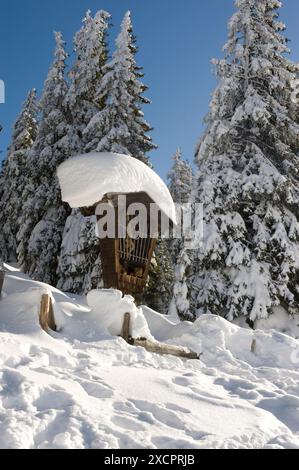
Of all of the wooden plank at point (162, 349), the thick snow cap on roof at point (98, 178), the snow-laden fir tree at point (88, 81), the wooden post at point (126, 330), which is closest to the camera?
the wooden plank at point (162, 349)

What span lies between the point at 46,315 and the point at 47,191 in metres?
12.6

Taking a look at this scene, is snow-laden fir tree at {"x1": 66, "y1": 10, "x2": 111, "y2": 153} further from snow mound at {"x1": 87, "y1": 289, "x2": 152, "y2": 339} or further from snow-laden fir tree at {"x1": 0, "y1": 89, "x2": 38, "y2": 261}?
snow mound at {"x1": 87, "y1": 289, "x2": 152, "y2": 339}

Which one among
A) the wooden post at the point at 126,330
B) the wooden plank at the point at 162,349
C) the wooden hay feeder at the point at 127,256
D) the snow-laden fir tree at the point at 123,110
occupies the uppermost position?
the snow-laden fir tree at the point at 123,110

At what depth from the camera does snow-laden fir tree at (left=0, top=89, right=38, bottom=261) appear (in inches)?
1027

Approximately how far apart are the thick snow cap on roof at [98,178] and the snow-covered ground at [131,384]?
77.5 inches

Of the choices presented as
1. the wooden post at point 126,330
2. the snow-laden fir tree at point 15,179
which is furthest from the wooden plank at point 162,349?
the snow-laden fir tree at point 15,179

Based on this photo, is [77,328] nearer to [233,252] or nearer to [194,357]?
[194,357]

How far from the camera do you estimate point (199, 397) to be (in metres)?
5.37

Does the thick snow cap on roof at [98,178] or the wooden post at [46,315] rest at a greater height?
the thick snow cap on roof at [98,178]

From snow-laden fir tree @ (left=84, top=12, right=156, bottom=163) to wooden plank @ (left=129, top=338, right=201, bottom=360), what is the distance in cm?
956

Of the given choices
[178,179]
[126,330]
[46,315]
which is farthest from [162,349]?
[178,179]

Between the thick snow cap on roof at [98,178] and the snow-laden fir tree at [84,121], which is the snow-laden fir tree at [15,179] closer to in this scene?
the snow-laden fir tree at [84,121]

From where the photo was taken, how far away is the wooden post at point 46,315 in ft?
23.4
